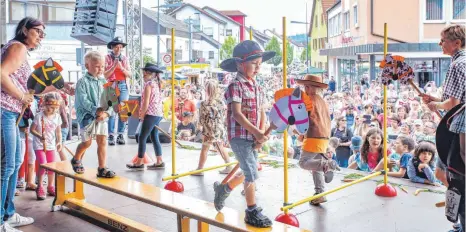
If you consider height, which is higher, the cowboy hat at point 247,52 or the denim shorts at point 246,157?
the cowboy hat at point 247,52

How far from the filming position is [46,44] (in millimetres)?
21609

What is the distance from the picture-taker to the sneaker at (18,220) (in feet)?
15.3

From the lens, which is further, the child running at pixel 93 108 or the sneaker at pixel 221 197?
the child running at pixel 93 108

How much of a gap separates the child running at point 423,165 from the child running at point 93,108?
10.3 ft

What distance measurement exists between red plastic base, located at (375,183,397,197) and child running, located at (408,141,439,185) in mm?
557

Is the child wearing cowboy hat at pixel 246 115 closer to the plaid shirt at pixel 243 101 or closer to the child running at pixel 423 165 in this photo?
the plaid shirt at pixel 243 101

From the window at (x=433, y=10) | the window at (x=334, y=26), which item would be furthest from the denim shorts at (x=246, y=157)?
the window at (x=334, y=26)

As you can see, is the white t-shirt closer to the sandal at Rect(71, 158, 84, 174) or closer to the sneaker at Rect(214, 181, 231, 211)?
the sandal at Rect(71, 158, 84, 174)

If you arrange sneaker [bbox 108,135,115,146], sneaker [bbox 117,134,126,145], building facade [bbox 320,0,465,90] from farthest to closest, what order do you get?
building facade [bbox 320,0,465,90] → sneaker [bbox 117,134,126,145] → sneaker [bbox 108,135,115,146]

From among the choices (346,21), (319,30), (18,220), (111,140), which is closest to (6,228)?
(18,220)

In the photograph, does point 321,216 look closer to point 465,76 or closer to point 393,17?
point 465,76

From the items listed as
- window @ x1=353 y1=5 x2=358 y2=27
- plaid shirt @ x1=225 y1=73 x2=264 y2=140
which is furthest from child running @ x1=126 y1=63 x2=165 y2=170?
window @ x1=353 y1=5 x2=358 y2=27

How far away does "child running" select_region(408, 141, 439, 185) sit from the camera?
19.1 feet

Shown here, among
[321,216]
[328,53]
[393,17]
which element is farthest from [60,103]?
[328,53]
